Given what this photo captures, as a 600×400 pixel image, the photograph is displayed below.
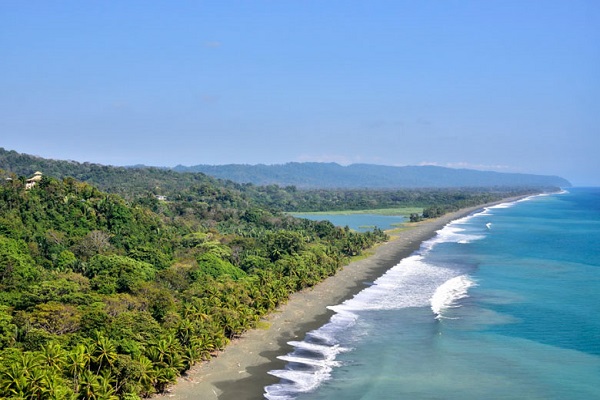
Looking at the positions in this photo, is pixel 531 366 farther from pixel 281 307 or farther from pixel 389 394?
pixel 281 307

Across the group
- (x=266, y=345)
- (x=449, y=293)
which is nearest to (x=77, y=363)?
(x=266, y=345)

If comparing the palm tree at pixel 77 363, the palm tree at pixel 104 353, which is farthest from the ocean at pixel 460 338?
the palm tree at pixel 77 363

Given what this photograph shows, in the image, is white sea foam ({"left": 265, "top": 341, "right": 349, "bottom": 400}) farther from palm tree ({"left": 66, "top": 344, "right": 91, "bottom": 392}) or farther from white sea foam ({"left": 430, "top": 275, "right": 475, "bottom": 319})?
white sea foam ({"left": 430, "top": 275, "right": 475, "bottom": 319})

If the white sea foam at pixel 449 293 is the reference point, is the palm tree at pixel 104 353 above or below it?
above

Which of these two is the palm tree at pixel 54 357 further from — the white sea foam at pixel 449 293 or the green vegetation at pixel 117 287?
the white sea foam at pixel 449 293

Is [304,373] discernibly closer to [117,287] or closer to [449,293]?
[117,287]

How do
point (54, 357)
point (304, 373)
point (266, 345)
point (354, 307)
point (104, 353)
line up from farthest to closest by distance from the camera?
point (354, 307), point (266, 345), point (304, 373), point (104, 353), point (54, 357)
